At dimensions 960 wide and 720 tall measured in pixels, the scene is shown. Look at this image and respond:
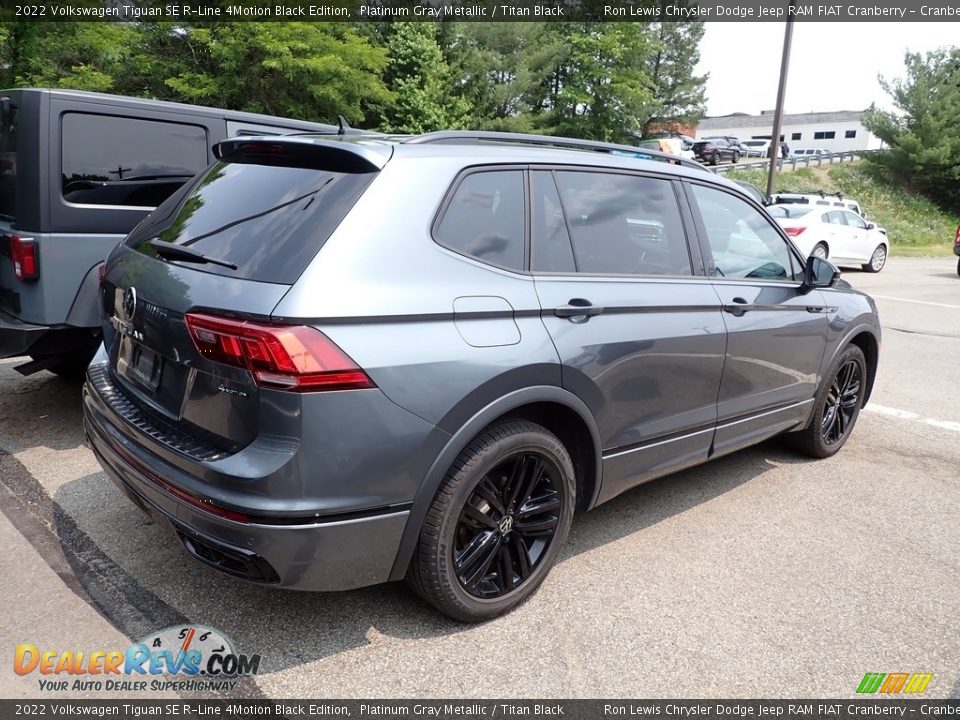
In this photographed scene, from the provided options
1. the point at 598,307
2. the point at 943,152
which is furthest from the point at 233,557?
the point at 943,152

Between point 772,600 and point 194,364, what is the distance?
8.14 feet

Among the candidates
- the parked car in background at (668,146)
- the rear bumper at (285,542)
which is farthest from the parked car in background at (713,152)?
the rear bumper at (285,542)

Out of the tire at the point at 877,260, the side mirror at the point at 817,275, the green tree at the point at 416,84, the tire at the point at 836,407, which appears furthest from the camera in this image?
the green tree at the point at 416,84

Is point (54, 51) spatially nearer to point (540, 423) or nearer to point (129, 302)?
point (129, 302)

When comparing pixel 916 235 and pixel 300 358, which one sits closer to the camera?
pixel 300 358

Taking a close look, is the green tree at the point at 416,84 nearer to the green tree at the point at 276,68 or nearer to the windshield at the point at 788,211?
the green tree at the point at 276,68

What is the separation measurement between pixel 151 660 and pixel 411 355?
1.41 m

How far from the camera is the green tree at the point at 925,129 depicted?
36.7 metres

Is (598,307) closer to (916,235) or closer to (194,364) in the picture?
(194,364)

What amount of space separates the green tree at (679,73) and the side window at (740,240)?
51.5 m

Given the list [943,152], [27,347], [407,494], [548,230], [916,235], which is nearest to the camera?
[407,494]

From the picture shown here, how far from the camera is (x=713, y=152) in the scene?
137 ft

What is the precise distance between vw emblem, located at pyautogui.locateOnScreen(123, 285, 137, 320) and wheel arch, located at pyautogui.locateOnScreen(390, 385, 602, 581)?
1.31 metres

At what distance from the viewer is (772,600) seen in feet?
10.1
